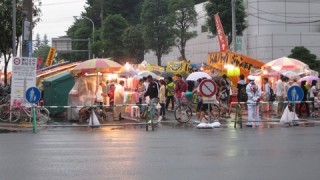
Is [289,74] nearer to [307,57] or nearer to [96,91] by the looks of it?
[96,91]

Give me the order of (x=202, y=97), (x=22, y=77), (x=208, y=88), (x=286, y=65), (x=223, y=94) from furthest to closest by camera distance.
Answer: (x=286, y=65), (x=223, y=94), (x=22, y=77), (x=202, y=97), (x=208, y=88)

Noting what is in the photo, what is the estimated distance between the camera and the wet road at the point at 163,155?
8.42 metres

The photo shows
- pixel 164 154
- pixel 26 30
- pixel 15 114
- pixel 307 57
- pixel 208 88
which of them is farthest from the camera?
pixel 307 57

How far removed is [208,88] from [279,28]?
35.2 metres

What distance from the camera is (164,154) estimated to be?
35.1 feet

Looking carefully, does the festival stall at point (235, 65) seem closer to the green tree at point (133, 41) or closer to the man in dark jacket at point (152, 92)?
the man in dark jacket at point (152, 92)

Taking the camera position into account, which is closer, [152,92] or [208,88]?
[208,88]

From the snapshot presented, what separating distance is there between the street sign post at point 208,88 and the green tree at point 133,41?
135ft

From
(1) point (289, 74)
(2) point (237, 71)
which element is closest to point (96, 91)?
(2) point (237, 71)

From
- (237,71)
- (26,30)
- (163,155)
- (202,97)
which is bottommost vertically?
(163,155)

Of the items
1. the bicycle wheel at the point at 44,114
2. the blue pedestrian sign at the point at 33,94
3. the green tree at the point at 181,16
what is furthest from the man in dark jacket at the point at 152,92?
the green tree at the point at 181,16

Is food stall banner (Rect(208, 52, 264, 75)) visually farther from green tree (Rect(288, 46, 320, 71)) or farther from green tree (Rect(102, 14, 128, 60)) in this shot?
green tree (Rect(102, 14, 128, 60))

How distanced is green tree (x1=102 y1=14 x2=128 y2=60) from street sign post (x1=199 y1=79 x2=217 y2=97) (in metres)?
45.5

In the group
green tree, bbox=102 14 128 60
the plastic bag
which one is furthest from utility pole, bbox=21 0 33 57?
green tree, bbox=102 14 128 60
